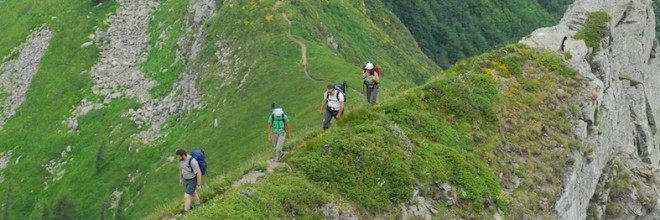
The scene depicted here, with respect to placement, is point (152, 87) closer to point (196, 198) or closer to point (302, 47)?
point (302, 47)

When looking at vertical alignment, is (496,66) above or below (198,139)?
above

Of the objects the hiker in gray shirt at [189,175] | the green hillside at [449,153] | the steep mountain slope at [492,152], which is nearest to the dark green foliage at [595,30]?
the steep mountain slope at [492,152]

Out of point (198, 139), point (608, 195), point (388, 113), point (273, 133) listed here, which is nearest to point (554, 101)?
point (608, 195)

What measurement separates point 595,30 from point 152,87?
6108 cm

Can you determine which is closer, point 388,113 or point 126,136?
point 388,113

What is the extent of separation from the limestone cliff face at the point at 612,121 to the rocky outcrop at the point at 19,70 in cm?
8598

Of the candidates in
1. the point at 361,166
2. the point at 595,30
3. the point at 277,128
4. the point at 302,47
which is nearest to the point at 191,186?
the point at 277,128

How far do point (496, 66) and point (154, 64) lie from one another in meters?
67.5

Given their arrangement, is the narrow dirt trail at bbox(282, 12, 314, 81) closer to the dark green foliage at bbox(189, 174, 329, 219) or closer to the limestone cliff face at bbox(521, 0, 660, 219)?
the limestone cliff face at bbox(521, 0, 660, 219)

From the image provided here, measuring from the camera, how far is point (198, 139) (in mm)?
75125

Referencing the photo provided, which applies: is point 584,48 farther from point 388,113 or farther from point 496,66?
point 388,113

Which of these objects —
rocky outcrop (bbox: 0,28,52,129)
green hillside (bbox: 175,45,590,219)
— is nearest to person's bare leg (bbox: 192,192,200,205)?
green hillside (bbox: 175,45,590,219)

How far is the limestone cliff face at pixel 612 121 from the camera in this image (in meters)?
40.6

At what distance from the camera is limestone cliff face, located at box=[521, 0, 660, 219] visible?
40.6 meters
